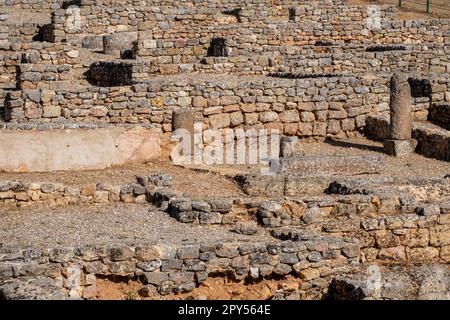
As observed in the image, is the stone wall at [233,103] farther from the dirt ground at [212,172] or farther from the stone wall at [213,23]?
the stone wall at [213,23]

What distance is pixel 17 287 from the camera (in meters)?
12.0

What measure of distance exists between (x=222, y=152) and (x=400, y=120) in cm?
359

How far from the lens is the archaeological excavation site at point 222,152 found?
43.7 ft

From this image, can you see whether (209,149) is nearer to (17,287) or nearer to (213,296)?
(213,296)

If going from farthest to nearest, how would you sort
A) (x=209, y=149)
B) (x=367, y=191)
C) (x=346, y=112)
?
(x=346, y=112), (x=209, y=149), (x=367, y=191)

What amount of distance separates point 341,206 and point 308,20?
16941 millimetres

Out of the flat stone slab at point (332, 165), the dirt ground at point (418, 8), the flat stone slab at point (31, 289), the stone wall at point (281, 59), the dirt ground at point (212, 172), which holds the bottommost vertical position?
the dirt ground at point (212, 172)

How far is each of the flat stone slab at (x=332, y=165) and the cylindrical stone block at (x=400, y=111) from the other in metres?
2.15

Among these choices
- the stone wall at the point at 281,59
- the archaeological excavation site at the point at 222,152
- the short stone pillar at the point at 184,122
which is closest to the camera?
the archaeological excavation site at the point at 222,152

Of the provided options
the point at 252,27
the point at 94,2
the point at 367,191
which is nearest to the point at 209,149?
the point at 367,191

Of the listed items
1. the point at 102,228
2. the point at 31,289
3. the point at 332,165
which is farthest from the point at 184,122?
the point at 31,289

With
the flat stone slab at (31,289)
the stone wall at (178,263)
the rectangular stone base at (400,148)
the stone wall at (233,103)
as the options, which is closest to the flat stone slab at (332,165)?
the rectangular stone base at (400,148)

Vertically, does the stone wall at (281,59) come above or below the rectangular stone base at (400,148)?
above

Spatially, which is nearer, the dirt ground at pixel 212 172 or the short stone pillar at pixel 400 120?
the dirt ground at pixel 212 172
